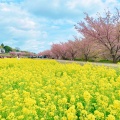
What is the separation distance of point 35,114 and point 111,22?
17.9 m

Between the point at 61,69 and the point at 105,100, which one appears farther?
the point at 61,69

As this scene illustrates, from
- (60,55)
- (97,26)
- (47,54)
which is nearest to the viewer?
(97,26)

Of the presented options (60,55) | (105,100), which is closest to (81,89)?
(105,100)

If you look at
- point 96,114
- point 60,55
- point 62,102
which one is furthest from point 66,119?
point 60,55

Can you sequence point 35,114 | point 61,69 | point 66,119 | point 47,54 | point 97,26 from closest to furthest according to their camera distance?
point 66,119 < point 35,114 < point 61,69 < point 97,26 < point 47,54

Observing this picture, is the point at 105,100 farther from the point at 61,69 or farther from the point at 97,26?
the point at 97,26

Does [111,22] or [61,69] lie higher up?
[111,22]

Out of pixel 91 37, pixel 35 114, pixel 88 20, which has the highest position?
pixel 88 20

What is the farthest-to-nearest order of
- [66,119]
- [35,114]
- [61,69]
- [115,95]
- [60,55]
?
[60,55] → [61,69] → [115,95] → [35,114] → [66,119]

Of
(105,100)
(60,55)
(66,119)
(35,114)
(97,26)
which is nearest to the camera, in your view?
(66,119)

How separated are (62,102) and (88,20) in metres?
17.6

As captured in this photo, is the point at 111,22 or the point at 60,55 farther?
the point at 60,55

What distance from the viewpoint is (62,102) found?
14.1ft

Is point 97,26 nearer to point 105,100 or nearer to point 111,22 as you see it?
point 111,22
